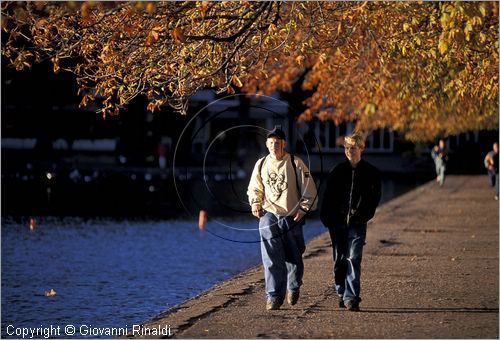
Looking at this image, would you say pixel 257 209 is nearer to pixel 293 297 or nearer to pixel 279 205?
pixel 279 205

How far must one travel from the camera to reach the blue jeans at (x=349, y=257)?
11.5 meters

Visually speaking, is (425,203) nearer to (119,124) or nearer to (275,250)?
(275,250)

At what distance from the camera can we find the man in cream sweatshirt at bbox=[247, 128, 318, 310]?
11406 millimetres

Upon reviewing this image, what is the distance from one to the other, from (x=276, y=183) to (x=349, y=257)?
3.35ft

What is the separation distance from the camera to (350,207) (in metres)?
11.5

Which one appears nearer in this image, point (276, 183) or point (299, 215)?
point (299, 215)

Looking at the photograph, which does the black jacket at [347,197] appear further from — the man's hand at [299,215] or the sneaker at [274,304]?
the sneaker at [274,304]

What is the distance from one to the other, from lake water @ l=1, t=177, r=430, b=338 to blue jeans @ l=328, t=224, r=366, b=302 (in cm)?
246

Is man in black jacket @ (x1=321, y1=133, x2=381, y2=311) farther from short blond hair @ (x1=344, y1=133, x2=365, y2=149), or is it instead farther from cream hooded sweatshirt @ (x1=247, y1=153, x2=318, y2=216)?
cream hooded sweatshirt @ (x1=247, y1=153, x2=318, y2=216)

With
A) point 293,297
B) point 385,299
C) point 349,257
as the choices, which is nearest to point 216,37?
point 349,257

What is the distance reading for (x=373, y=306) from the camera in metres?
11.8

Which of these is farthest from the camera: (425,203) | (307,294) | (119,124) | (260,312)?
(119,124)

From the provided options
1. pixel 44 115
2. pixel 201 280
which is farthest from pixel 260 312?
pixel 44 115

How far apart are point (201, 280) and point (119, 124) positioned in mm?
51304
